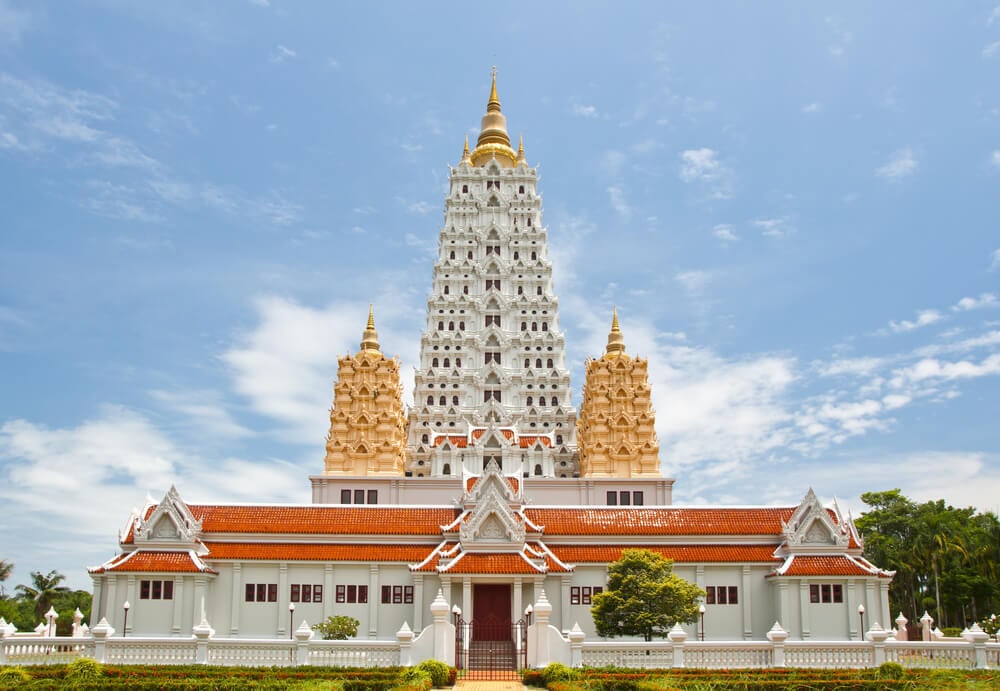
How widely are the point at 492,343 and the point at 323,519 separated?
1324 inches

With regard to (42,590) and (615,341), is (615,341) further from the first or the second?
(42,590)

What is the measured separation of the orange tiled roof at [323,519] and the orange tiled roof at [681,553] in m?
6.58

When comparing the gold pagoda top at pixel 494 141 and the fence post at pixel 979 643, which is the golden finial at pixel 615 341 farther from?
the fence post at pixel 979 643

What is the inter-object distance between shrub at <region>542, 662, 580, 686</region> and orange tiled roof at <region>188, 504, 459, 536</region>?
2023cm

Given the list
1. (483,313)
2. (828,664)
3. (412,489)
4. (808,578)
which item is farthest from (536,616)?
(483,313)

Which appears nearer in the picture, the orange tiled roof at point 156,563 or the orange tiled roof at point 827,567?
the orange tiled roof at point 156,563

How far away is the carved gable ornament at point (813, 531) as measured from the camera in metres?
46.8

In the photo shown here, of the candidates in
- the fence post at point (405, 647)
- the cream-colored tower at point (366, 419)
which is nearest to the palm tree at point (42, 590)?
the cream-colored tower at point (366, 419)

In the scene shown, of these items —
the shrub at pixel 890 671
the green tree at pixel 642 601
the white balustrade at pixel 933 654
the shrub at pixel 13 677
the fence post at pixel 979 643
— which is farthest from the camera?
the green tree at pixel 642 601

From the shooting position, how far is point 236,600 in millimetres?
46125

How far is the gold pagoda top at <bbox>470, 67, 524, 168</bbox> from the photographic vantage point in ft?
294

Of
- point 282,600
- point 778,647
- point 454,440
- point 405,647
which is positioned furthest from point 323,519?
point 778,647

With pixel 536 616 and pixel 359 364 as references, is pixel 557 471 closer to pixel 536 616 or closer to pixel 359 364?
pixel 359 364

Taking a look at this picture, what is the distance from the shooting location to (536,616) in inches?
1246
